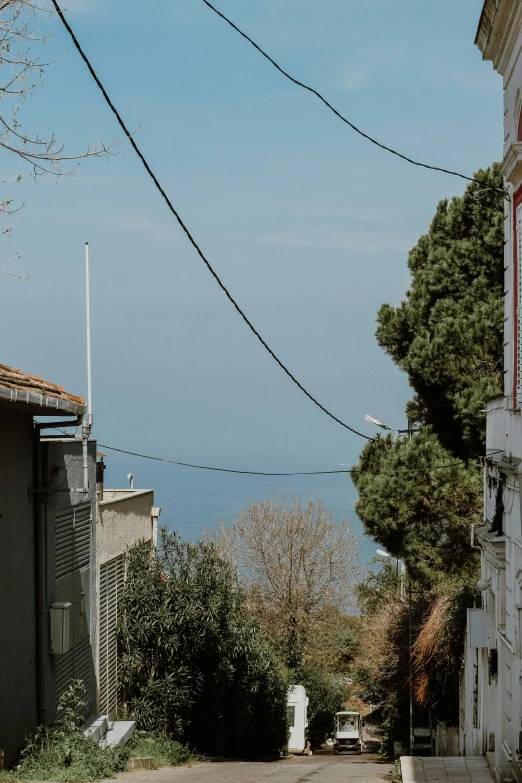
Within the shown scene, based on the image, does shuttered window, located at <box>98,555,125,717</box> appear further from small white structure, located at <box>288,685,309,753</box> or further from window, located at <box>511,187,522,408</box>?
small white structure, located at <box>288,685,309,753</box>

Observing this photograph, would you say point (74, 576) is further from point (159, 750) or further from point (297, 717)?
point (297, 717)

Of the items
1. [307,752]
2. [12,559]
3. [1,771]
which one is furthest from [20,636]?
[307,752]

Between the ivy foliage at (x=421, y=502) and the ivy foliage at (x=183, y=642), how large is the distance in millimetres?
3555

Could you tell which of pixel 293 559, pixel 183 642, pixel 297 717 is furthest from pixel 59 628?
pixel 293 559

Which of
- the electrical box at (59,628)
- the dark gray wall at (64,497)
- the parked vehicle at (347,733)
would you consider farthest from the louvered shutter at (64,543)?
the parked vehicle at (347,733)

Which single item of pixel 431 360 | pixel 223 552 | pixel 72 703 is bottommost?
pixel 223 552

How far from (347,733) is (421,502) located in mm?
23245

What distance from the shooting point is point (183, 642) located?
18.4 m

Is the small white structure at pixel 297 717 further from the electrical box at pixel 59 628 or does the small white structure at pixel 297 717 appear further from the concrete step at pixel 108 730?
the electrical box at pixel 59 628

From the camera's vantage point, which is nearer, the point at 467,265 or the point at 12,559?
the point at 12,559

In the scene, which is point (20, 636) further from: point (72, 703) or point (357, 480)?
point (357, 480)

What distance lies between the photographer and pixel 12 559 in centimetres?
1189

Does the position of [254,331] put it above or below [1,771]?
above

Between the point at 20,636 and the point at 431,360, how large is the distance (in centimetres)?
1071
